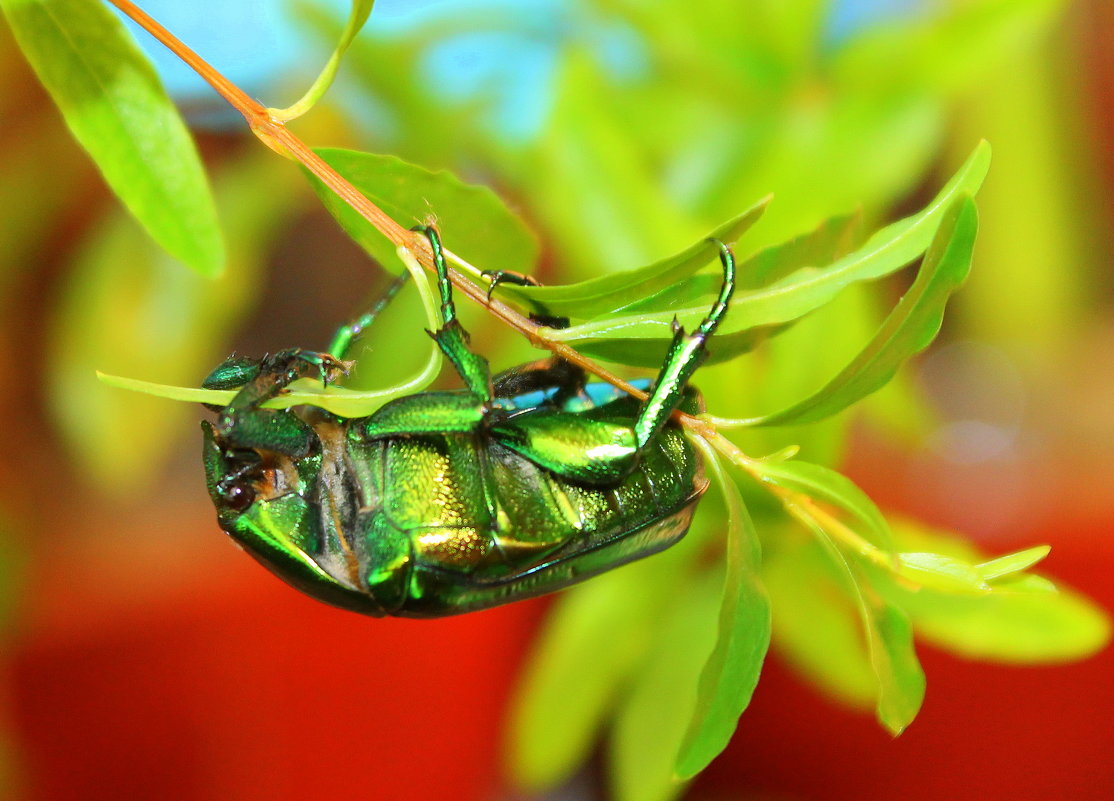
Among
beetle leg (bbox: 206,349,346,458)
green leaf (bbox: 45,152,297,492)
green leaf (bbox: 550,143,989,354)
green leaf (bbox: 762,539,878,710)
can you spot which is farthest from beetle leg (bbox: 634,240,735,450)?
green leaf (bbox: 45,152,297,492)

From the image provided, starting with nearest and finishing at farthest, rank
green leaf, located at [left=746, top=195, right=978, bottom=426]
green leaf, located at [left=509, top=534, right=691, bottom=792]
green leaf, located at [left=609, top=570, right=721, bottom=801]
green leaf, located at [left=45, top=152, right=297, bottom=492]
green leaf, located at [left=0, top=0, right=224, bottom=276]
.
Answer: green leaf, located at [left=746, top=195, right=978, bottom=426]
green leaf, located at [left=0, top=0, right=224, bottom=276]
green leaf, located at [left=609, top=570, right=721, bottom=801]
green leaf, located at [left=509, top=534, right=691, bottom=792]
green leaf, located at [left=45, top=152, right=297, bottom=492]

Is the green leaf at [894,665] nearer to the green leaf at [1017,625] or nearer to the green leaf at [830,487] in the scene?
the green leaf at [830,487]

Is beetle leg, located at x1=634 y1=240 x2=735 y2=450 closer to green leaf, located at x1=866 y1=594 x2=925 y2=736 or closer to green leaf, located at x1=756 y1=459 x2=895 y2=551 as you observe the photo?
green leaf, located at x1=756 y1=459 x2=895 y2=551

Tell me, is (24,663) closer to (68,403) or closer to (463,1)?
(68,403)

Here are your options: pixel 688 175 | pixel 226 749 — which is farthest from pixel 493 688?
pixel 688 175

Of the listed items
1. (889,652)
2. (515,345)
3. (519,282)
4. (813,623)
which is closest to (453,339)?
(519,282)

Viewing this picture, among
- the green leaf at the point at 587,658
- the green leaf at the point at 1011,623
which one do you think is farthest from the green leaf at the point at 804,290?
the green leaf at the point at 587,658

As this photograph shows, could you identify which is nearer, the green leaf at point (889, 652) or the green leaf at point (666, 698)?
the green leaf at point (889, 652)
